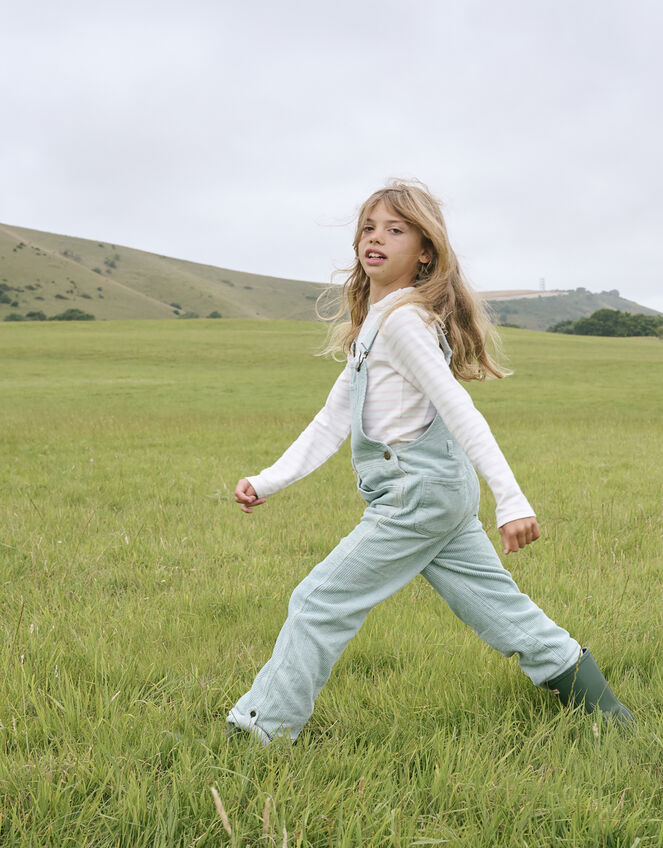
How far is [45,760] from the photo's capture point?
2.15 metres

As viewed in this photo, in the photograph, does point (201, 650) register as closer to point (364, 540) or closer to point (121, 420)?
point (364, 540)

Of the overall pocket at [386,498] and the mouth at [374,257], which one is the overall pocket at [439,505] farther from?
the mouth at [374,257]

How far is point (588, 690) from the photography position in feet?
8.43

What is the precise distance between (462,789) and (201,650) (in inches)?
57.1

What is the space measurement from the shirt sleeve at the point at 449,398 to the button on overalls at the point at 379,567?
0.13 meters

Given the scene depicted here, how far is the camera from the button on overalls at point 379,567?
2.37m

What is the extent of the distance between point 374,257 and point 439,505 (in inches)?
38.6

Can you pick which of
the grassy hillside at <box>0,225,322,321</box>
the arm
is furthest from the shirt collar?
the grassy hillside at <box>0,225,322,321</box>

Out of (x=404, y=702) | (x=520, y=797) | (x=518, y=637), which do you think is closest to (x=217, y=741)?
(x=404, y=702)

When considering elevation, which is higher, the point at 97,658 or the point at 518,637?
the point at 518,637

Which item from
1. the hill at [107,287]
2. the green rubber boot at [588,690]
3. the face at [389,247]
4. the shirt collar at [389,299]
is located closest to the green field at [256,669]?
the green rubber boot at [588,690]

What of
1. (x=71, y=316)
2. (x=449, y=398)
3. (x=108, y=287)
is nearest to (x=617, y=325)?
(x=71, y=316)

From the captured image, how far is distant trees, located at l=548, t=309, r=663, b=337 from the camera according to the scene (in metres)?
97.7

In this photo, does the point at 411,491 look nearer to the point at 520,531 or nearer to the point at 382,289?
the point at 520,531
